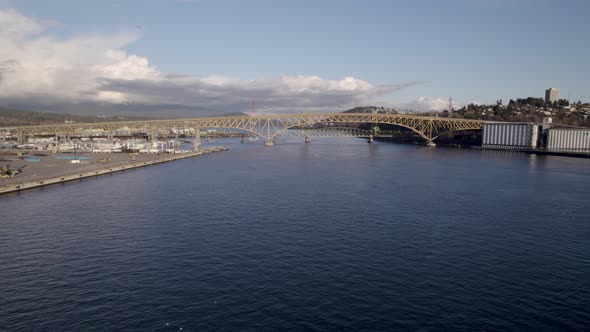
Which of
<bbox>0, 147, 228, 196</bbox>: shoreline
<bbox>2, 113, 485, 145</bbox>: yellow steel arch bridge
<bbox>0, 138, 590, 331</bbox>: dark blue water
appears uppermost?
<bbox>2, 113, 485, 145</bbox>: yellow steel arch bridge

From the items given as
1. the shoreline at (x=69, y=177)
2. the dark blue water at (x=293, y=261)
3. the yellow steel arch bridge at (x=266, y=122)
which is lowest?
the dark blue water at (x=293, y=261)

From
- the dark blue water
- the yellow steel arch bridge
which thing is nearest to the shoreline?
the dark blue water

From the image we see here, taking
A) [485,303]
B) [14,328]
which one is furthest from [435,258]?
[14,328]

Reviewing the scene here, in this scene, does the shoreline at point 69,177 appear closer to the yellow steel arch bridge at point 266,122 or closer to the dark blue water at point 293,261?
the dark blue water at point 293,261

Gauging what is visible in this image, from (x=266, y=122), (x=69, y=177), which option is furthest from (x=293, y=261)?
(x=266, y=122)

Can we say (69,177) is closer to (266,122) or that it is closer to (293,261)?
(293,261)

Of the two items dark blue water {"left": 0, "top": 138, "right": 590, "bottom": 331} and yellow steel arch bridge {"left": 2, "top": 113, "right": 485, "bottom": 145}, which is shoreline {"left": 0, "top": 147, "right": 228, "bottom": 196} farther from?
yellow steel arch bridge {"left": 2, "top": 113, "right": 485, "bottom": 145}

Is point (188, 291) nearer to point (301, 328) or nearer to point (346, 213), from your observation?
point (301, 328)

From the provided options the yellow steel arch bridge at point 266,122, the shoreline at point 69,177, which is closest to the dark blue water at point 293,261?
the shoreline at point 69,177

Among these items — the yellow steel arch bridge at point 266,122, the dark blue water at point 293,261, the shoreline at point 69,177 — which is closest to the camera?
the dark blue water at point 293,261
